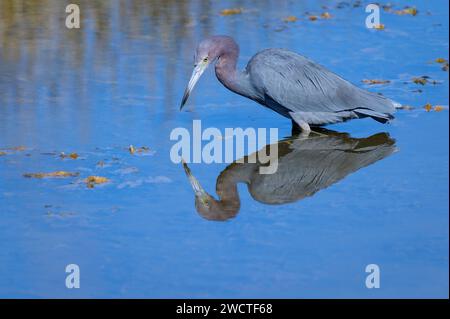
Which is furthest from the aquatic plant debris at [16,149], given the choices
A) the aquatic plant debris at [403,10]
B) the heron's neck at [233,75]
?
the aquatic plant debris at [403,10]

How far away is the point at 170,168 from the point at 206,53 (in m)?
1.35

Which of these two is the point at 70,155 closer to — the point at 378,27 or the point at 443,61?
the point at 443,61

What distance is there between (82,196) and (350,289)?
92.3 inches

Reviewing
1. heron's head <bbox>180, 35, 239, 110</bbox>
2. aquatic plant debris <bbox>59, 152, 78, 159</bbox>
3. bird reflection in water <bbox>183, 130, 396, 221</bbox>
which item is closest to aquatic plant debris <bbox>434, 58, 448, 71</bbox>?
bird reflection in water <bbox>183, 130, 396, 221</bbox>

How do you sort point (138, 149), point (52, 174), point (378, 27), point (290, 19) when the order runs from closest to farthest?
point (52, 174) → point (138, 149) → point (378, 27) → point (290, 19)

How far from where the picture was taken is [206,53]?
30.4 feet

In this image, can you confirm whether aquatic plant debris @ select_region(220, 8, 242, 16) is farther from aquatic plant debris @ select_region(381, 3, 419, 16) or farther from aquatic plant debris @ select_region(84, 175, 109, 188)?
aquatic plant debris @ select_region(84, 175, 109, 188)

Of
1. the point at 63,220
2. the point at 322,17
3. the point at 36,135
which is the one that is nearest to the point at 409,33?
the point at 322,17

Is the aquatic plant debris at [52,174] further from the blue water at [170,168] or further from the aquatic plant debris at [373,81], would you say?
the aquatic plant debris at [373,81]

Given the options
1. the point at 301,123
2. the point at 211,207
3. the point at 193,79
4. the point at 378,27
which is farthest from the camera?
the point at 378,27

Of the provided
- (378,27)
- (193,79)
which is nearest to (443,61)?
(378,27)

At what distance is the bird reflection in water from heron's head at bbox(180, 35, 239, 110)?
897mm

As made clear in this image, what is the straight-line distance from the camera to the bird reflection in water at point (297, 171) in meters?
7.80

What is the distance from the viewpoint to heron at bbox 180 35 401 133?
30.5ft
